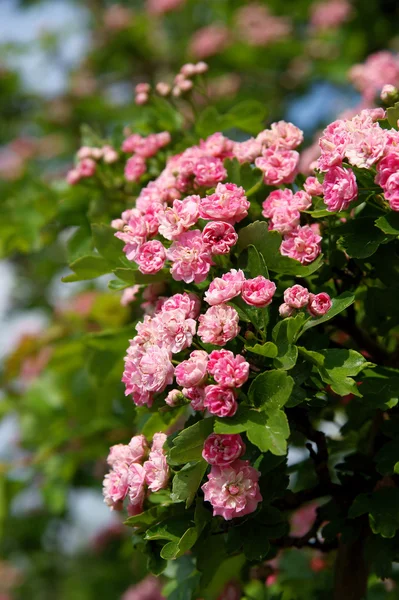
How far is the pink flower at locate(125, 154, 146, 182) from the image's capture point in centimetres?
141

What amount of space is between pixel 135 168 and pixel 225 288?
20.6 inches

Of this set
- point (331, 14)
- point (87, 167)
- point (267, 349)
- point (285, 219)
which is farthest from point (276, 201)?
point (331, 14)

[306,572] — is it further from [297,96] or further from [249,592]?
[297,96]

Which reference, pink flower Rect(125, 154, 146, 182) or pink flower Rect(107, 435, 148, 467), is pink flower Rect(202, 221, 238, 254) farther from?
pink flower Rect(125, 154, 146, 182)

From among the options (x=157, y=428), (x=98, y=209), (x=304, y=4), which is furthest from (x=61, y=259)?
(x=157, y=428)

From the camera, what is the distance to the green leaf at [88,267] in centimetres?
118

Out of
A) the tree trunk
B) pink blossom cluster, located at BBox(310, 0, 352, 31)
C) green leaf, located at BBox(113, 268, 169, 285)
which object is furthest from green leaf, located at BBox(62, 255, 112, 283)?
pink blossom cluster, located at BBox(310, 0, 352, 31)

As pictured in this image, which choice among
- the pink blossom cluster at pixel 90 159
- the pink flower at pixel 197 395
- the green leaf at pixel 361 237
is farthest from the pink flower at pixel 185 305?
the pink blossom cluster at pixel 90 159

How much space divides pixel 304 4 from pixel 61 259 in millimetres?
1748

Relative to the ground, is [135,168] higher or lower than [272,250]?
lower

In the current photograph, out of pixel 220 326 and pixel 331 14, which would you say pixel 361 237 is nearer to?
pixel 220 326

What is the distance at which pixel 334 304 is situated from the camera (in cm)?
99

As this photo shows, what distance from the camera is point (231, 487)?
36.5 inches

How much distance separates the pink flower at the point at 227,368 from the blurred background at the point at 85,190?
1.64 ft
